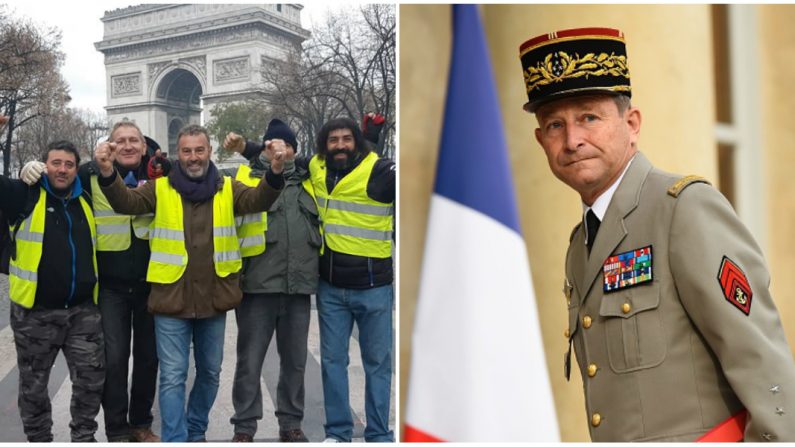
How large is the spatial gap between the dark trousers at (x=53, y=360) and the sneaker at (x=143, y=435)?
17 cm

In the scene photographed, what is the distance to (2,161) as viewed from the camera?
3.50 metres

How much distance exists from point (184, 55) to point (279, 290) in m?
1.14

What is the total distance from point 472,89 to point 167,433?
2269 mm

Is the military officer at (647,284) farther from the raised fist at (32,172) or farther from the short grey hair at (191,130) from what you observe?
the raised fist at (32,172)

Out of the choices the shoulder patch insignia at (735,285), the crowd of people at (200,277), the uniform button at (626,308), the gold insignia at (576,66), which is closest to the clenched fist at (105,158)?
the crowd of people at (200,277)

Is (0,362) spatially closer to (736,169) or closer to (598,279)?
(598,279)

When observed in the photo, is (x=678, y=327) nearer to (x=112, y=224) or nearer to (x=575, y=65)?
(x=575, y=65)

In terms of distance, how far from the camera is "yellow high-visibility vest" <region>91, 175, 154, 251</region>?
11.9ft

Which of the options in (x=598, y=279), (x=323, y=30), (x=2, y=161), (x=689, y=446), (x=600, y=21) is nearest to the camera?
(x=689, y=446)

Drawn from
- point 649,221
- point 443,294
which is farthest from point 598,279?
point 443,294

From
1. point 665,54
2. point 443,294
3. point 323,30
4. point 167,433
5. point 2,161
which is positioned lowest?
point 167,433

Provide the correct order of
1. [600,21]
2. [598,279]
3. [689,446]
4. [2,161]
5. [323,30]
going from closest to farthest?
[689,446] < [598,279] < [600,21] < [2,161] < [323,30]

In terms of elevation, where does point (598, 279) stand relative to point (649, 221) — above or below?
below

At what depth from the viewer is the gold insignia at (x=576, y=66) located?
211cm
